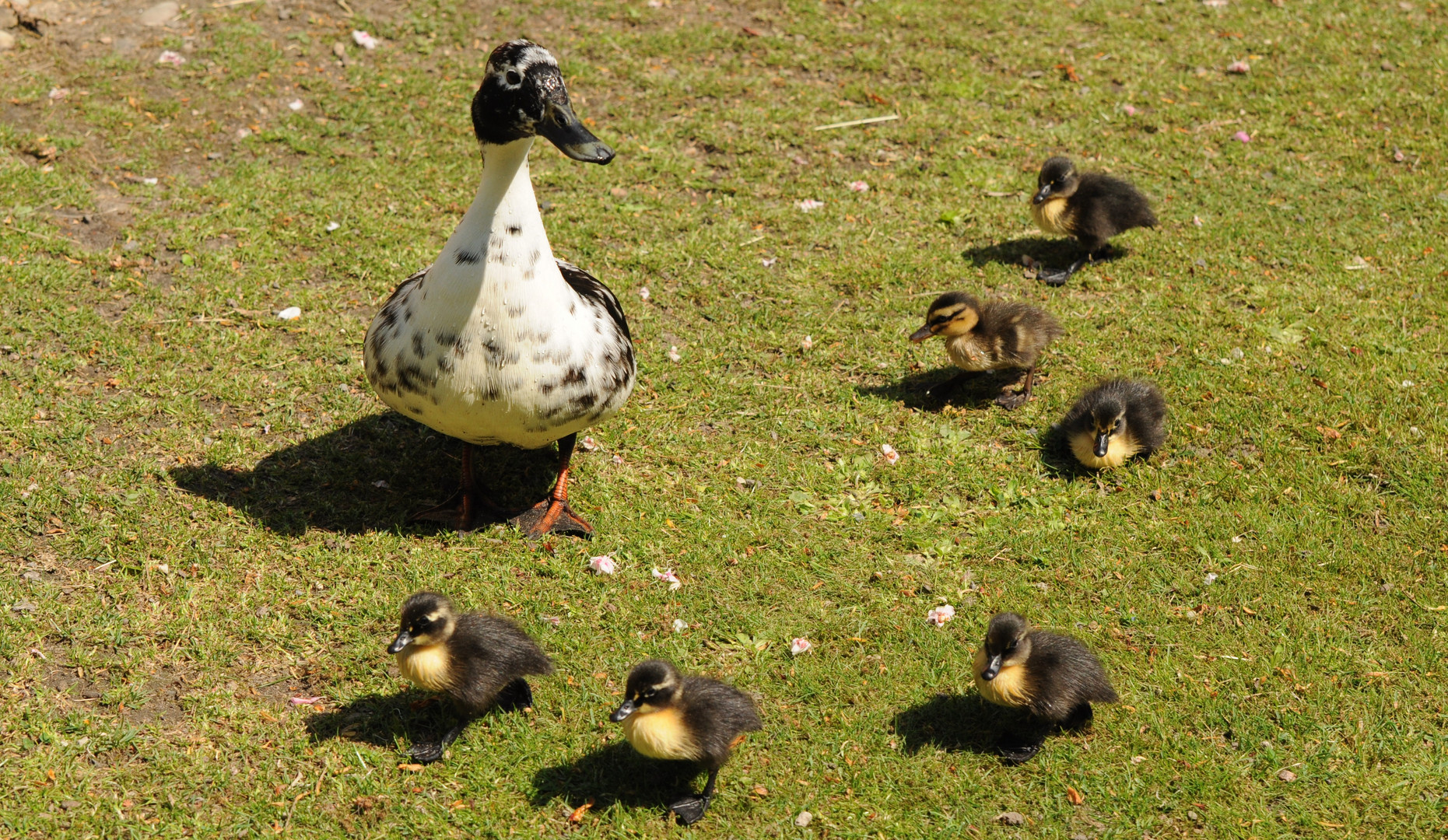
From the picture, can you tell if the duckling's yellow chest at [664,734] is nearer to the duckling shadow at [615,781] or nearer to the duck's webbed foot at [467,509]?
the duckling shadow at [615,781]

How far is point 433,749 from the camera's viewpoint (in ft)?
16.8

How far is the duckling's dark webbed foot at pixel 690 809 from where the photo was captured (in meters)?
4.91

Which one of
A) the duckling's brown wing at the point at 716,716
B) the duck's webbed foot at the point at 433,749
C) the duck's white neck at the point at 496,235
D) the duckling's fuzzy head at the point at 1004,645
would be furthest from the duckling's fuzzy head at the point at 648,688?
the duck's white neck at the point at 496,235

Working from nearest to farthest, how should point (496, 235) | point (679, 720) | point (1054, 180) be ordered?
point (679, 720) → point (496, 235) → point (1054, 180)

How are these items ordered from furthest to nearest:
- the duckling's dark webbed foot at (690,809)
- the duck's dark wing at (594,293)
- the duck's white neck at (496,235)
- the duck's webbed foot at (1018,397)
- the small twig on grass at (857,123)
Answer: the small twig on grass at (857,123) < the duck's webbed foot at (1018,397) < the duck's dark wing at (594,293) < the duck's white neck at (496,235) < the duckling's dark webbed foot at (690,809)

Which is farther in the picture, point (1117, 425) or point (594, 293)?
point (1117, 425)

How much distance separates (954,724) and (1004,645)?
0.60 meters

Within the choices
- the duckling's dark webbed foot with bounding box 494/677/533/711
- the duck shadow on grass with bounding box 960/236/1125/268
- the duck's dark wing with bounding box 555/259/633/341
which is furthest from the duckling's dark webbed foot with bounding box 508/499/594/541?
the duck shadow on grass with bounding box 960/236/1125/268

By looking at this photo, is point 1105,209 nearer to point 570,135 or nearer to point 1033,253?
point 1033,253

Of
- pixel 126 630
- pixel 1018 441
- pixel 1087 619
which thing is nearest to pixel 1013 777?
pixel 1087 619

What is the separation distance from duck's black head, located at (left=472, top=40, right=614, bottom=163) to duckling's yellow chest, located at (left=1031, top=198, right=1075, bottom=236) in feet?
14.9

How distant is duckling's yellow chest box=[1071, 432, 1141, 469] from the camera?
266 inches

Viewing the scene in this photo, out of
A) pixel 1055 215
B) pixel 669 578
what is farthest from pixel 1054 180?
pixel 669 578

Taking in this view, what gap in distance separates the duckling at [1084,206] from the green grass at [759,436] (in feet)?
1.28
